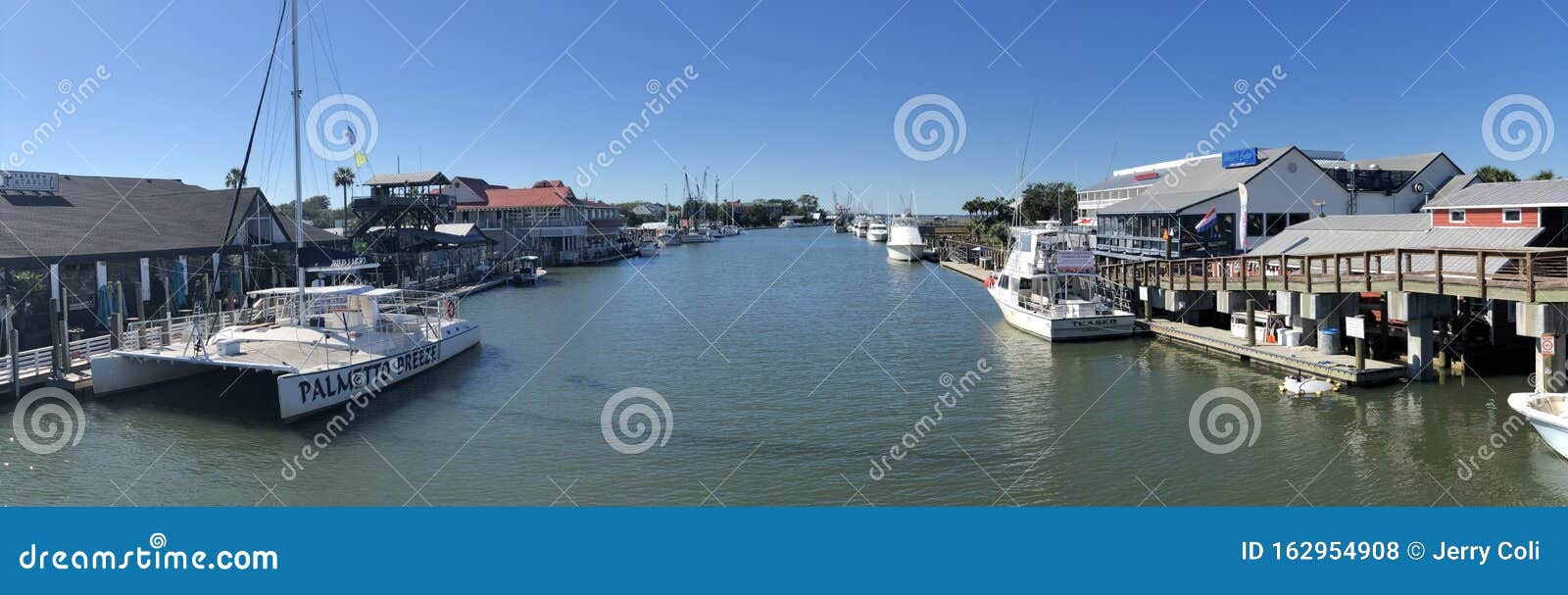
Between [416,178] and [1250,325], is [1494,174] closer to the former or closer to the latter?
[1250,325]

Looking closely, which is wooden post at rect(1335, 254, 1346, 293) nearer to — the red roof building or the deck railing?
the deck railing

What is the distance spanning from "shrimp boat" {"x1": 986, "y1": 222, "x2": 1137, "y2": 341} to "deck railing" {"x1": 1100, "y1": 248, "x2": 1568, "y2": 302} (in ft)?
8.79

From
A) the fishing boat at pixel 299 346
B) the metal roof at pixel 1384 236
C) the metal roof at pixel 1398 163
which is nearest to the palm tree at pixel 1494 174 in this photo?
the metal roof at pixel 1398 163

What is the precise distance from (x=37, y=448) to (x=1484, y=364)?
31.9 m

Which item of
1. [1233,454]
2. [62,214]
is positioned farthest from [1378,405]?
[62,214]

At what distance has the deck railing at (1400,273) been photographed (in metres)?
17.6

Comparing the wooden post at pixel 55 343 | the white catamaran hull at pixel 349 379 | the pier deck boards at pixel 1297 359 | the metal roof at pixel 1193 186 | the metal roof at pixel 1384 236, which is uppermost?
the metal roof at pixel 1193 186

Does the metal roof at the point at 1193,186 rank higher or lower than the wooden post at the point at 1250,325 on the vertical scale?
higher

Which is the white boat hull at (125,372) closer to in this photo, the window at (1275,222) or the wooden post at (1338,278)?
the wooden post at (1338,278)

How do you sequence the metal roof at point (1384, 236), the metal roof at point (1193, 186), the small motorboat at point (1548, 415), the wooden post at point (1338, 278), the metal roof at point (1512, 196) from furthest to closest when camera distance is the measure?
the metal roof at point (1193, 186) < the metal roof at point (1384, 236) < the metal roof at point (1512, 196) < the wooden post at point (1338, 278) < the small motorboat at point (1548, 415)

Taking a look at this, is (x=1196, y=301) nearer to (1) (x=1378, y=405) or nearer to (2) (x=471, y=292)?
(1) (x=1378, y=405)

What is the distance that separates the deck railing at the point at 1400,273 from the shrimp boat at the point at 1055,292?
2678mm

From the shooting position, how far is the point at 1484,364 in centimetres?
2228

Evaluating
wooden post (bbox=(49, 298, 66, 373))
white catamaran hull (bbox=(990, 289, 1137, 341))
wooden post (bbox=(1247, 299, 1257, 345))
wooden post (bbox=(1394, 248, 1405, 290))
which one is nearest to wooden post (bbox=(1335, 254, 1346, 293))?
wooden post (bbox=(1394, 248, 1405, 290))
